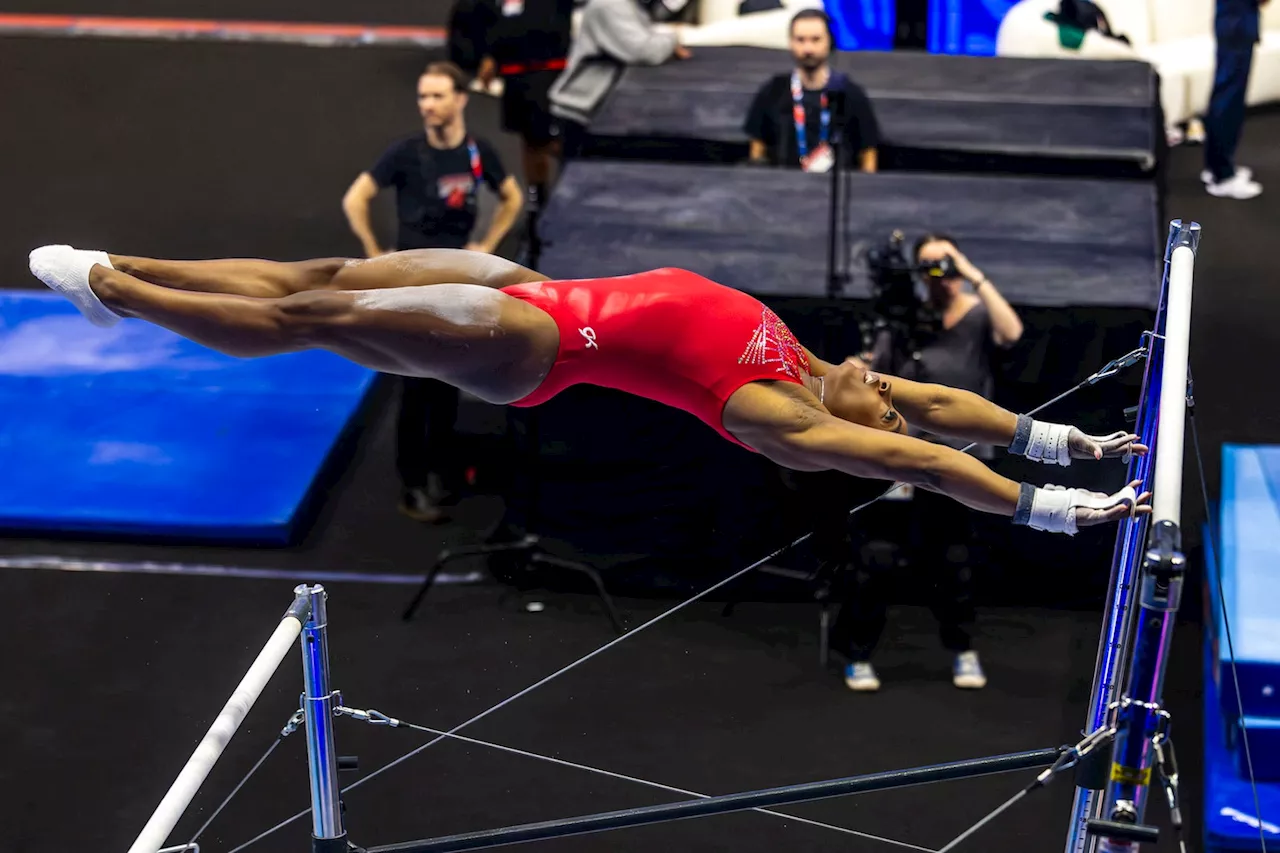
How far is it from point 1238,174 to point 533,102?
4.51 metres

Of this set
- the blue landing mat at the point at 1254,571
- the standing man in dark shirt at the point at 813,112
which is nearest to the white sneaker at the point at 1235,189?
the standing man in dark shirt at the point at 813,112

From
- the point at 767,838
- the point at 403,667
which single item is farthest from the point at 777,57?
the point at 767,838

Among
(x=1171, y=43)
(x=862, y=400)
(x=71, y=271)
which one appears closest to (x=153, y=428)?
(x=71, y=271)

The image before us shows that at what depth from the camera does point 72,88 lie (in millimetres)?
12805

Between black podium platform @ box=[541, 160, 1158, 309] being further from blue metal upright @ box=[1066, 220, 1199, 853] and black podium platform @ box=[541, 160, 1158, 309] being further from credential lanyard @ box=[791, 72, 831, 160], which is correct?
blue metal upright @ box=[1066, 220, 1199, 853]

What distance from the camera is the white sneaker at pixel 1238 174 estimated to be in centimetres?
1026

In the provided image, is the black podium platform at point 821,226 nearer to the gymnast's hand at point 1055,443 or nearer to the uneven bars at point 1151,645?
the gymnast's hand at point 1055,443

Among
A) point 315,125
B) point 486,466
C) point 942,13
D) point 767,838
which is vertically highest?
point 942,13

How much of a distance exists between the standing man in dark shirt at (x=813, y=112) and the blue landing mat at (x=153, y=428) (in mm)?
2258

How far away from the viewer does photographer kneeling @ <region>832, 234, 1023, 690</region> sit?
18.9 ft

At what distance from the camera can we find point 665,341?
12.8ft

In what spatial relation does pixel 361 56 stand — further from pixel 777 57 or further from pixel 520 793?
pixel 520 793

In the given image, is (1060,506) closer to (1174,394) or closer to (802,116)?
(1174,394)

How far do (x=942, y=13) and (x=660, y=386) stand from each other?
329 inches
